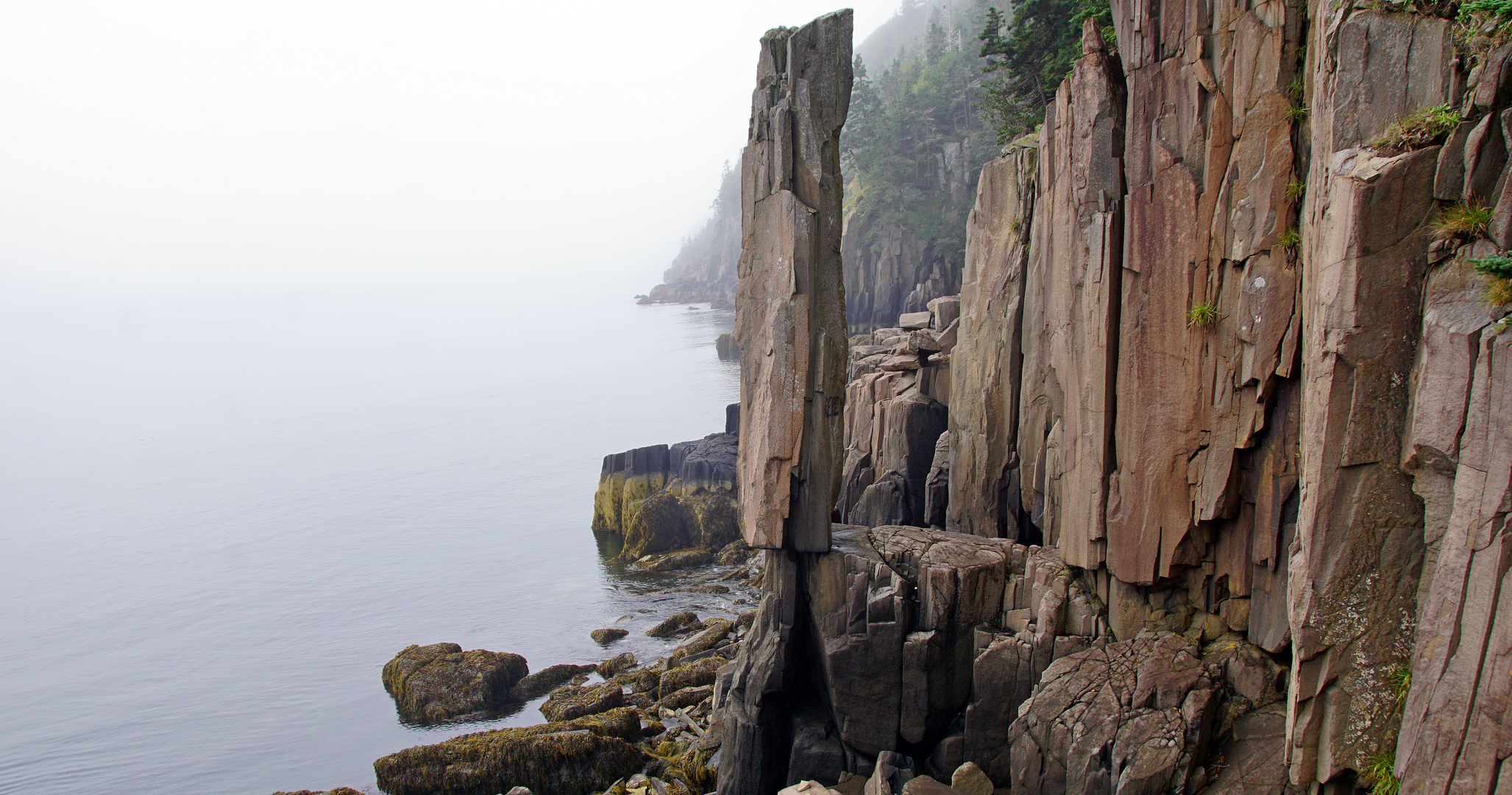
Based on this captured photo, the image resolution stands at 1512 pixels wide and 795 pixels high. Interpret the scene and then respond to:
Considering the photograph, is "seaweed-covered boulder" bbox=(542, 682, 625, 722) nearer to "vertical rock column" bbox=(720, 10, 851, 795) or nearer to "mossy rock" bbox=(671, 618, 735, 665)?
"mossy rock" bbox=(671, 618, 735, 665)

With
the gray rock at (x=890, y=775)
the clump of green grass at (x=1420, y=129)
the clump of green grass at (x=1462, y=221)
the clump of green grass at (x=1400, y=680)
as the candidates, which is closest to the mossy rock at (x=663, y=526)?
the gray rock at (x=890, y=775)

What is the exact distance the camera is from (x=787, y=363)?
1505 centimetres

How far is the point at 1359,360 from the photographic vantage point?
28.5 feet

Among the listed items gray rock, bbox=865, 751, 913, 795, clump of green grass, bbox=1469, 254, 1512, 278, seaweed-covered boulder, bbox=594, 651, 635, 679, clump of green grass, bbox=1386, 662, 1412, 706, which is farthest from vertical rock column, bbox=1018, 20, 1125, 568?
seaweed-covered boulder, bbox=594, 651, 635, 679

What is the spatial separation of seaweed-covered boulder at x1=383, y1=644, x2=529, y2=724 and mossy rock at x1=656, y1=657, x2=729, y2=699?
463 cm

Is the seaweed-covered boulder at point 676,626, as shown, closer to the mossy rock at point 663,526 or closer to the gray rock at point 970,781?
the mossy rock at point 663,526

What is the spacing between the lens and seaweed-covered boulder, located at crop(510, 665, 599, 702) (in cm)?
2314

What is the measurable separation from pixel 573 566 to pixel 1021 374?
22.4m

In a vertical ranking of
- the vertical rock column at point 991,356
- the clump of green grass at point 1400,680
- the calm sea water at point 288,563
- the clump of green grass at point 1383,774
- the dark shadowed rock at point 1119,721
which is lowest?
the calm sea water at point 288,563

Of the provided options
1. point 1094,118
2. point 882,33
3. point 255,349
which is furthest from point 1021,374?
point 882,33

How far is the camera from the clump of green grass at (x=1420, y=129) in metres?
8.29

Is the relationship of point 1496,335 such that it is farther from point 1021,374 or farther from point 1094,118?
point 1021,374

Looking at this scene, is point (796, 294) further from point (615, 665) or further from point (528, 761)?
point (615, 665)

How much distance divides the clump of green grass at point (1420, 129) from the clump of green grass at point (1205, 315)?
10.4 feet
